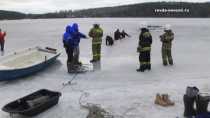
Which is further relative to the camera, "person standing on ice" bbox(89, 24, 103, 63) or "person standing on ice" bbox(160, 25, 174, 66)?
"person standing on ice" bbox(89, 24, 103, 63)

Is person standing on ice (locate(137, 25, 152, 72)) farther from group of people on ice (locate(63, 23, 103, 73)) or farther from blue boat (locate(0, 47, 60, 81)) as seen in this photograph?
blue boat (locate(0, 47, 60, 81))

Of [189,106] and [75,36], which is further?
[75,36]

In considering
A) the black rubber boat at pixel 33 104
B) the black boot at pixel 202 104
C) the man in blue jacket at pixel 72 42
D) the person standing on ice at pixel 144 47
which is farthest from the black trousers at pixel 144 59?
the black boot at pixel 202 104

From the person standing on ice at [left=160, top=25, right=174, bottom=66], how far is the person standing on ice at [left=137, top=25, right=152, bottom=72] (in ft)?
2.61

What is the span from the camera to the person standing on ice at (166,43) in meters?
10.9

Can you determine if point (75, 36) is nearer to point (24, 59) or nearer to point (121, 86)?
point (24, 59)

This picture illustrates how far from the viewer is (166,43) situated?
11.1 m

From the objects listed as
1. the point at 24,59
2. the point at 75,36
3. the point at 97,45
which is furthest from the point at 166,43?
the point at 24,59

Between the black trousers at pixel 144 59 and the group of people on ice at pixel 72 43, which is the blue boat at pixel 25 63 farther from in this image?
the black trousers at pixel 144 59

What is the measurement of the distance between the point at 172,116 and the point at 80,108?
173 centimetres

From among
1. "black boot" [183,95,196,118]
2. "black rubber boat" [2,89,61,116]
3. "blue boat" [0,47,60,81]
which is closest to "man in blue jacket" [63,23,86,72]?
"blue boat" [0,47,60,81]

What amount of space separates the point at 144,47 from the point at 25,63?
3.45 meters

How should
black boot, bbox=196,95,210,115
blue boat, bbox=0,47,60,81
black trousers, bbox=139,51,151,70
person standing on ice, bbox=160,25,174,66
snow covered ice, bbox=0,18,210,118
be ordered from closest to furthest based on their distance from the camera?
black boot, bbox=196,95,210,115
snow covered ice, bbox=0,18,210,118
blue boat, bbox=0,47,60,81
black trousers, bbox=139,51,151,70
person standing on ice, bbox=160,25,174,66

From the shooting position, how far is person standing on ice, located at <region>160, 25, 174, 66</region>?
35.9 ft
